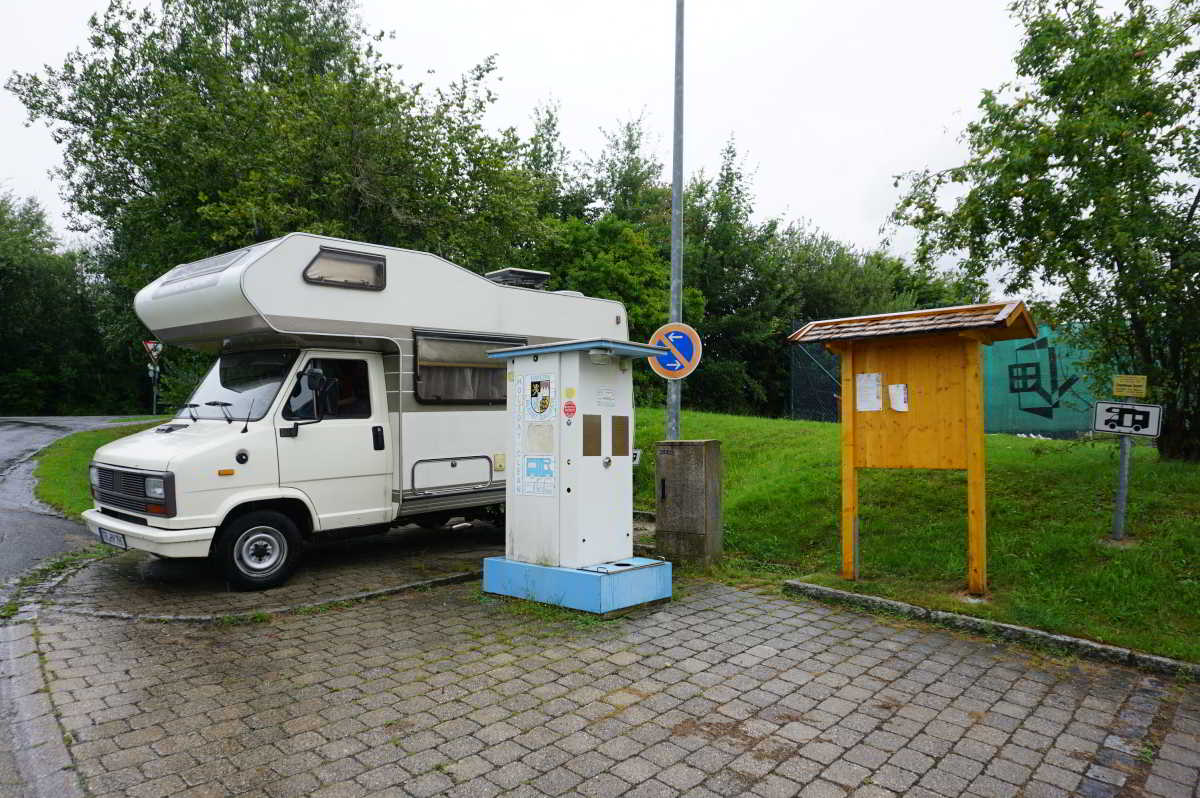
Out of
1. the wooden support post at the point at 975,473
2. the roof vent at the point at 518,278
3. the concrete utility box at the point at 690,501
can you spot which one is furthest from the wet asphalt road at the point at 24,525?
the wooden support post at the point at 975,473

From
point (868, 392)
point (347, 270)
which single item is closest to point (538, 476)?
point (347, 270)

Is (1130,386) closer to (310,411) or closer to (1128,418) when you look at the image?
(1128,418)

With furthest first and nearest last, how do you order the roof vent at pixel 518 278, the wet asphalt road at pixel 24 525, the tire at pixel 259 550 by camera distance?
the roof vent at pixel 518 278
the wet asphalt road at pixel 24 525
the tire at pixel 259 550

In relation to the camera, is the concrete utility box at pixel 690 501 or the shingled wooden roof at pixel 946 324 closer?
A: the shingled wooden roof at pixel 946 324

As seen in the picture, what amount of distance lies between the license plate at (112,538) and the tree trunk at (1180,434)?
10283mm

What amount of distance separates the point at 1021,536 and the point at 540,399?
4.64 meters

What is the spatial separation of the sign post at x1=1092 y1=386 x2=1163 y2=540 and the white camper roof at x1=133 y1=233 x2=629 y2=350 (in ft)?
19.2

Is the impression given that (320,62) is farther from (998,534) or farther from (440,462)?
(998,534)

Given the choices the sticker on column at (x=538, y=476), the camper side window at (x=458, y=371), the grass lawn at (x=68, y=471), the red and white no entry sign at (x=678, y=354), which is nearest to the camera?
the sticker on column at (x=538, y=476)

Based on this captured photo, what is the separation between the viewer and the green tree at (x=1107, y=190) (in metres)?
7.02

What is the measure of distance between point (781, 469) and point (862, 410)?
147 inches

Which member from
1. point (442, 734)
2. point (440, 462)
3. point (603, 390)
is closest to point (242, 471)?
point (440, 462)

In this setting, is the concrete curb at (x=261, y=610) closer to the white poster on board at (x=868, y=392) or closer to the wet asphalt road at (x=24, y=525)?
the wet asphalt road at (x=24, y=525)

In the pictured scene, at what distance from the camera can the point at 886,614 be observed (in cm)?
612
